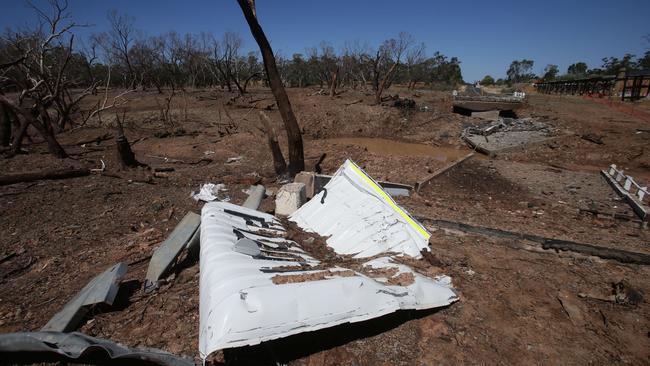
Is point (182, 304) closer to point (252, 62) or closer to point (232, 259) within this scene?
point (232, 259)

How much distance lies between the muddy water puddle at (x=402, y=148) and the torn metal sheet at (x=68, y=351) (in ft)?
32.6

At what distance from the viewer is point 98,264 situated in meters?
3.82

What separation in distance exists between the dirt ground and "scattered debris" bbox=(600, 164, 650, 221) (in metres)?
0.20

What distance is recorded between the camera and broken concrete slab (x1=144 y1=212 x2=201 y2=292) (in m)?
3.26

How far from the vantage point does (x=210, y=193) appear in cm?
622

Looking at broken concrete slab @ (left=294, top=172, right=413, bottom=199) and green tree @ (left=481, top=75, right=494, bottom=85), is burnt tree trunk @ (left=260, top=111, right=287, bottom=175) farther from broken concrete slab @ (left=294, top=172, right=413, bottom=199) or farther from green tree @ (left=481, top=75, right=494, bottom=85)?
green tree @ (left=481, top=75, right=494, bottom=85)

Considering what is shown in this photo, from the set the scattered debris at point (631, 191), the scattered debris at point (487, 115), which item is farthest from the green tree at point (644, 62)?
the scattered debris at point (631, 191)

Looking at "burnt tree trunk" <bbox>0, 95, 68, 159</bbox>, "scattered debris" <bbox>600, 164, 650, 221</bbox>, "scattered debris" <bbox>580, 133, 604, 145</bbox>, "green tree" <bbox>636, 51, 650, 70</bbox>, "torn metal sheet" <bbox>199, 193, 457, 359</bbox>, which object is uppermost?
"green tree" <bbox>636, 51, 650, 70</bbox>

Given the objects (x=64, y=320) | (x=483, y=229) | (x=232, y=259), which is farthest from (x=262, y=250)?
(x=483, y=229)

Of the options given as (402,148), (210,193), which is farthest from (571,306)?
(402,148)

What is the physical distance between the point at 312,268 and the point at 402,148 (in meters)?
10.9

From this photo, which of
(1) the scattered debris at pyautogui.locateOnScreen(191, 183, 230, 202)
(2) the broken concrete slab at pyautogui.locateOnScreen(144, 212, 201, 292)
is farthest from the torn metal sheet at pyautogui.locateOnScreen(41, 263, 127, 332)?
(1) the scattered debris at pyautogui.locateOnScreen(191, 183, 230, 202)

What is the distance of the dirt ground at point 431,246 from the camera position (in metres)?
2.52

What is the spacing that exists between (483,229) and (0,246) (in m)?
6.70
